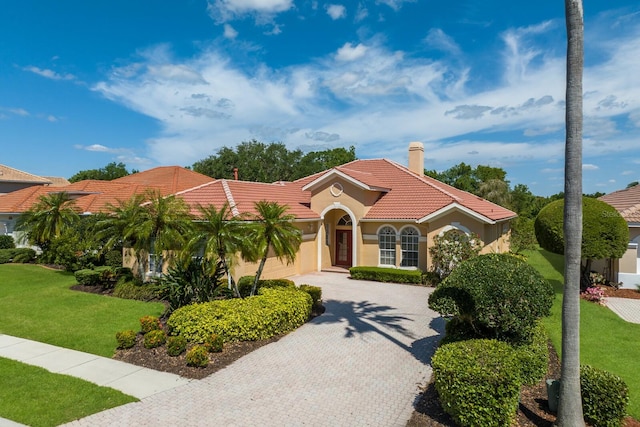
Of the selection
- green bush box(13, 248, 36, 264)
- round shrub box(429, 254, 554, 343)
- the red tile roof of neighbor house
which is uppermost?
the red tile roof of neighbor house

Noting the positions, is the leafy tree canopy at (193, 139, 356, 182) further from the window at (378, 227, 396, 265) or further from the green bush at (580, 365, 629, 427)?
the green bush at (580, 365, 629, 427)

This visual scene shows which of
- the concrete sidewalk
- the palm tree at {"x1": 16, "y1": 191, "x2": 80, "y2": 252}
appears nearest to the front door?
A: the palm tree at {"x1": 16, "y1": 191, "x2": 80, "y2": 252}

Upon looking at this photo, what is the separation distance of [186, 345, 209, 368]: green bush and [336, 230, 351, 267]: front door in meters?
16.9

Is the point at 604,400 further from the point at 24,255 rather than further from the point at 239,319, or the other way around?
the point at 24,255

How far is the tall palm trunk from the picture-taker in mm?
6520

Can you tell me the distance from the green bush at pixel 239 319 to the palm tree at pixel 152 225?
211 inches

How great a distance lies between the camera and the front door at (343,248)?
26.4m

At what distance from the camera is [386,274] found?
21.9m

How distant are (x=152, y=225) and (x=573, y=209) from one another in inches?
622

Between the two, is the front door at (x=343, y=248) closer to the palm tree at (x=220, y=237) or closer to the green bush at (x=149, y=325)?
the palm tree at (x=220, y=237)

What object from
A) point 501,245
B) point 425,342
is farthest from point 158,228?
point 501,245

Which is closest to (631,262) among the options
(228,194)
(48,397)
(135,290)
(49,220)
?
(228,194)

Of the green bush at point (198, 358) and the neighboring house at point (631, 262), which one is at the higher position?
the neighboring house at point (631, 262)

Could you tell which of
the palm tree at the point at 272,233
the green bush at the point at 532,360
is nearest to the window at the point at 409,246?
the palm tree at the point at 272,233
